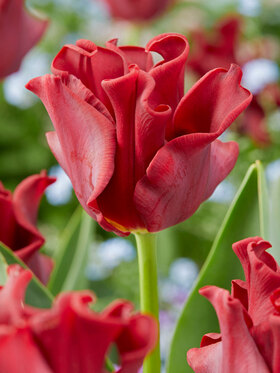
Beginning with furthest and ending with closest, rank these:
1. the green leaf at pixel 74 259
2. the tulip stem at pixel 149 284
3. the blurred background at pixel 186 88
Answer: the blurred background at pixel 186 88
the green leaf at pixel 74 259
the tulip stem at pixel 149 284

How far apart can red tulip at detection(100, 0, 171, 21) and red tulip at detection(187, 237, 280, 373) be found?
88cm

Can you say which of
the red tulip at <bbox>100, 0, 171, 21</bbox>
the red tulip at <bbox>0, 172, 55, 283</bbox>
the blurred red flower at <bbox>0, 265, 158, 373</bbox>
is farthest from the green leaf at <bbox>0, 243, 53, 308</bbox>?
the red tulip at <bbox>100, 0, 171, 21</bbox>

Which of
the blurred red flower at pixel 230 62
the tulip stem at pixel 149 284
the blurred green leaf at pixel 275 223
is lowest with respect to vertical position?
the blurred red flower at pixel 230 62

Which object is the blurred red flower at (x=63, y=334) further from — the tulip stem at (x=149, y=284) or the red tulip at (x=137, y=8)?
the red tulip at (x=137, y=8)

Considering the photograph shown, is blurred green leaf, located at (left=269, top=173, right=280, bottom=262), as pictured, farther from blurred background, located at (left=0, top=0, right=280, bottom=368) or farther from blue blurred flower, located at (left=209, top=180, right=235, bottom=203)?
blue blurred flower, located at (left=209, top=180, right=235, bottom=203)

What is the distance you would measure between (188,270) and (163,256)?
53mm

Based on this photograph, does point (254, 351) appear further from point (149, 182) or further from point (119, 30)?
point (119, 30)

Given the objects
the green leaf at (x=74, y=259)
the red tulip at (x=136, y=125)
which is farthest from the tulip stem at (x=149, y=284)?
the green leaf at (x=74, y=259)

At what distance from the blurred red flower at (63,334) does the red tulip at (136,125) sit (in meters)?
0.08

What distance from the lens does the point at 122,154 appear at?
0.26 metres

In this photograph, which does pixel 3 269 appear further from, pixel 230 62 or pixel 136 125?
pixel 230 62

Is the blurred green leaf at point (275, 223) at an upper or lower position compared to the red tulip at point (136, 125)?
lower

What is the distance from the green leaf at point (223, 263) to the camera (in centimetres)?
33

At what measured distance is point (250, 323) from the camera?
230 millimetres
